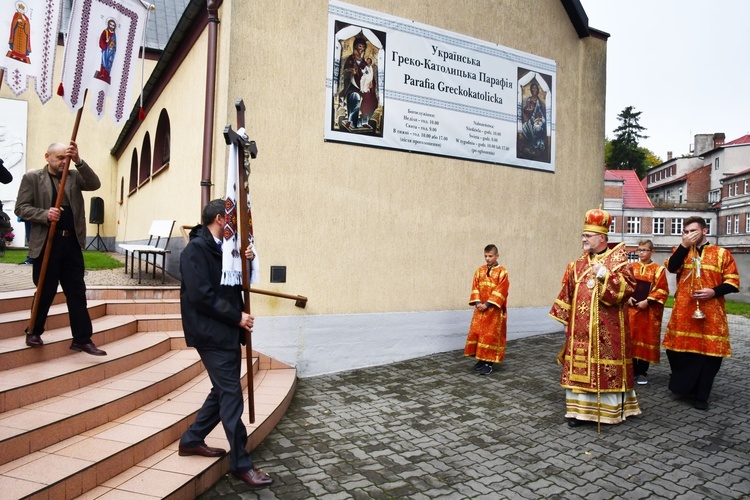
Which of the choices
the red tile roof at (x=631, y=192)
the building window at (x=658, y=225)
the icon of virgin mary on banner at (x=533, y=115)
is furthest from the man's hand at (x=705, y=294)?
the building window at (x=658, y=225)

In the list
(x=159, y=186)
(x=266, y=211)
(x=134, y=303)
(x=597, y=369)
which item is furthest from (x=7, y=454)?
(x=159, y=186)

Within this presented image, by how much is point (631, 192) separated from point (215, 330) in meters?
51.1

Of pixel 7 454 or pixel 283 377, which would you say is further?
pixel 283 377

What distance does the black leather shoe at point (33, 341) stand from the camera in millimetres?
4562

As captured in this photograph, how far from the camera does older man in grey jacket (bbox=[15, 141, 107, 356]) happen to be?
466cm

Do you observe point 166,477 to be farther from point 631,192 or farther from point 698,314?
point 631,192

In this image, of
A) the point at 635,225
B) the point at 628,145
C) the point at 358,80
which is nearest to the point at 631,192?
the point at 635,225

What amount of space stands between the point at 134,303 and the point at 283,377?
203cm

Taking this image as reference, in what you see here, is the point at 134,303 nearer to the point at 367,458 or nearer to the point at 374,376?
the point at 374,376

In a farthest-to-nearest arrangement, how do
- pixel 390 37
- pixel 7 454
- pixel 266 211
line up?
pixel 390 37 < pixel 266 211 < pixel 7 454

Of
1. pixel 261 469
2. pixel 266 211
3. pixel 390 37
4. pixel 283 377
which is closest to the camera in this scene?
pixel 261 469

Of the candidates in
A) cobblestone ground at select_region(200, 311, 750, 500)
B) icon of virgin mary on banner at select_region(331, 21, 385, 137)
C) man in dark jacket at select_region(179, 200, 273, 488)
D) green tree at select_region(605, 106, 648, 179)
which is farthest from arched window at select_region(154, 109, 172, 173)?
green tree at select_region(605, 106, 648, 179)

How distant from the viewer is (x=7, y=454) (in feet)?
11.0

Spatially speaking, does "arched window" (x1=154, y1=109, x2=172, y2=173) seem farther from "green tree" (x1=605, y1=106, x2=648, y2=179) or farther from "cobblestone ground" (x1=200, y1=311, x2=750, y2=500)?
"green tree" (x1=605, y1=106, x2=648, y2=179)
